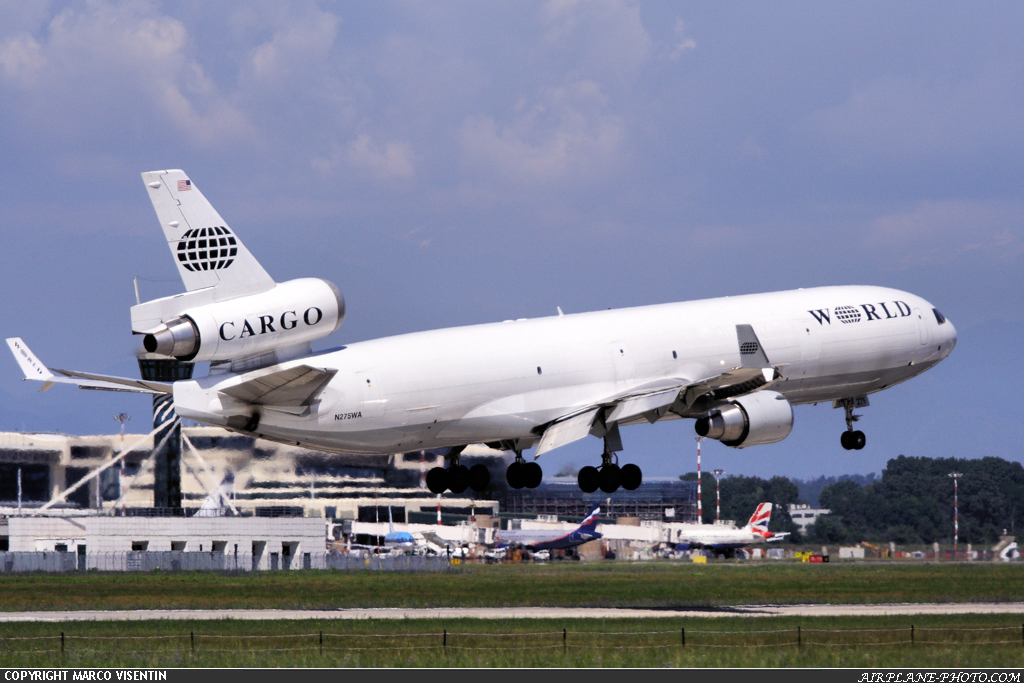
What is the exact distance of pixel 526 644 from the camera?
141 ft

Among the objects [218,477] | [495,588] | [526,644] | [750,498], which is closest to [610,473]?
[526,644]

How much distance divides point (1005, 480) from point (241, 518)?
6849cm

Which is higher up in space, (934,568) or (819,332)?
(819,332)

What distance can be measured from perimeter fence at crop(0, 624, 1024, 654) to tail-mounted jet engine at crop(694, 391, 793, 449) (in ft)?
21.4

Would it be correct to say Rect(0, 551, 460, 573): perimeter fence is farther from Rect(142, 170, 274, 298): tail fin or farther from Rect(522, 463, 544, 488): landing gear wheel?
Rect(142, 170, 274, 298): tail fin

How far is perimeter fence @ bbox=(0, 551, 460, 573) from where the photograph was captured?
78188 millimetres

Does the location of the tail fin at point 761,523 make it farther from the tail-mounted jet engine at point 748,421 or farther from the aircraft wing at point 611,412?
the aircraft wing at point 611,412

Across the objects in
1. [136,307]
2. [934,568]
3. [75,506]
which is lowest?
[934,568]

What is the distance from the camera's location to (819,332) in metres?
43.9

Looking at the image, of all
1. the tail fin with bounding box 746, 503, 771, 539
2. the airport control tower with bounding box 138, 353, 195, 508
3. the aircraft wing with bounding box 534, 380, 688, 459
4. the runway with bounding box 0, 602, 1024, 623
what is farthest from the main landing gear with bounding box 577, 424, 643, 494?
the tail fin with bounding box 746, 503, 771, 539

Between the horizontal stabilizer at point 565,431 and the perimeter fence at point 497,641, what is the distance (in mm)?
6069

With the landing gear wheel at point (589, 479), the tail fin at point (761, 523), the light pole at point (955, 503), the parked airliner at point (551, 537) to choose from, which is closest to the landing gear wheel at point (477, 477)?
the landing gear wheel at point (589, 479)

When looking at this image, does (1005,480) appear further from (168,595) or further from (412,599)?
(168,595)

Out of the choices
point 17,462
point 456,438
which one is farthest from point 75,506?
point 456,438
